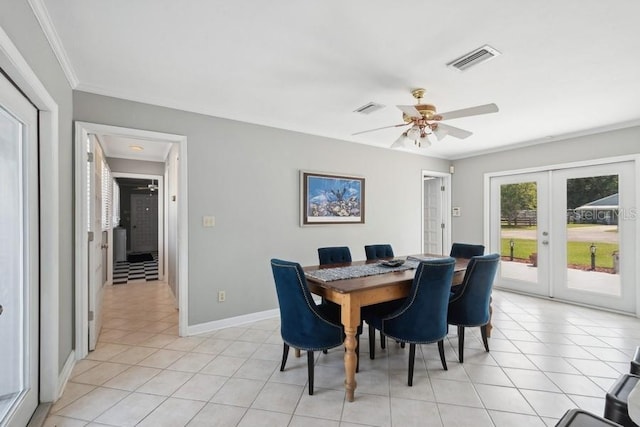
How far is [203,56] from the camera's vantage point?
7.17ft

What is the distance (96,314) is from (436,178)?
5.60 metres

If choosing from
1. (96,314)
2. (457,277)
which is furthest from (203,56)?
(457,277)

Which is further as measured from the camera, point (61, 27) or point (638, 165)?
point (638, 165)

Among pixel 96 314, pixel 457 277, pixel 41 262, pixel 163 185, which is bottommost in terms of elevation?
pixel 96 314

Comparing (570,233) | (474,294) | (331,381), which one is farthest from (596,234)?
(331,381)

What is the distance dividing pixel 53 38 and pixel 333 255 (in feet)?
9.17

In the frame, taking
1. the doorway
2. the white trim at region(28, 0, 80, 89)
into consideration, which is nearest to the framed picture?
the white trim at region(28, 0, 80, 89)

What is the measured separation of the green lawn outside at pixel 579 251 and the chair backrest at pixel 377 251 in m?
2.55

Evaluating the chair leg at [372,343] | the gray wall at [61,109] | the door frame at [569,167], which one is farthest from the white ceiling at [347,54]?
the chair leg at [372,343]

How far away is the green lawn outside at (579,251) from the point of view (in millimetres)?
3916

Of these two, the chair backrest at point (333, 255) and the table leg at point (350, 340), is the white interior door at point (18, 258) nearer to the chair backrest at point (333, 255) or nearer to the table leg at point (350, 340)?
the table leg at point (350, 340)

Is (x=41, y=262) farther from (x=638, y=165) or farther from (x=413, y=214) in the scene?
(x=638, y=165)

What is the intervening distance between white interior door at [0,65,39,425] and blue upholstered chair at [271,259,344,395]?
4.68 ft

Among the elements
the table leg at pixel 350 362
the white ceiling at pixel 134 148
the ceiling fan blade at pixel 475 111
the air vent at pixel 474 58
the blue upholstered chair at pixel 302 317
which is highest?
the air vent at pixel 474 58
